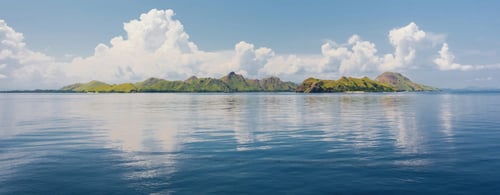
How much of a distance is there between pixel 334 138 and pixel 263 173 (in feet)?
71.7

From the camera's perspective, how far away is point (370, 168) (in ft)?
95.8

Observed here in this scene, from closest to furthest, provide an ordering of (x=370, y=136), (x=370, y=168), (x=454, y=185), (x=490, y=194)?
(x=490, y=194) < (x=454, y=185) < (x=370, y=168) < (x=370, y=136)

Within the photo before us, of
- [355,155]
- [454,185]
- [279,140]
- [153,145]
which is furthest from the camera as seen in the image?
[279,140]

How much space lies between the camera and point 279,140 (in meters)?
45.6

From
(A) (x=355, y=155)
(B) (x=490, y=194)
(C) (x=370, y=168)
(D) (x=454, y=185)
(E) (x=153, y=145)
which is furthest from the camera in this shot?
(E) (x=153, y=145)

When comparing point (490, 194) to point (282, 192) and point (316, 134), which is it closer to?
point (282, 192)

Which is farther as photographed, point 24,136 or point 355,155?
point 24,136

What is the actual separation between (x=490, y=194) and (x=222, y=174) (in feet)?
56.8

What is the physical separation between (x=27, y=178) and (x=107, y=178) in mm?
5985

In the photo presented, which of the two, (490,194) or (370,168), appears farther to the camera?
(370,168)

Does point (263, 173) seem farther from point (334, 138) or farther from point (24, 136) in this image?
point (24, 136)

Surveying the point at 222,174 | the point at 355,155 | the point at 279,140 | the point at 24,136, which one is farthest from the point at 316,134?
the point at 24,136

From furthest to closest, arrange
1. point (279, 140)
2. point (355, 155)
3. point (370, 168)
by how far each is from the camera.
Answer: point (279, 140) → point (355, 155) → point (370, 168)

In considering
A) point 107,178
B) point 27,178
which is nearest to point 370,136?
point 107,178
